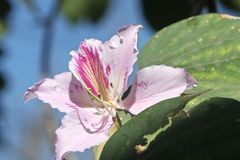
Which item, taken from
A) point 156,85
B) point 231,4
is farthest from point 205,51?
point 231,4

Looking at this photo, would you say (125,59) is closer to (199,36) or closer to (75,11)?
(199,36)

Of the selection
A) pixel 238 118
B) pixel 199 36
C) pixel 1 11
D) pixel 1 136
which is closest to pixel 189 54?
pixel 199 36

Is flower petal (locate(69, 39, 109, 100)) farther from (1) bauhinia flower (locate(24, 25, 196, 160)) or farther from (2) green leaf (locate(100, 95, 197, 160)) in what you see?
(2) green leaf (locate(100, 95, 197, 160))

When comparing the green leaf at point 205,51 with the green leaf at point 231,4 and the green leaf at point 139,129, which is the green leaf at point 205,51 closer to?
the green leaf at point 139,129

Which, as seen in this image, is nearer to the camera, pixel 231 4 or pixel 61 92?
pixel 61 92

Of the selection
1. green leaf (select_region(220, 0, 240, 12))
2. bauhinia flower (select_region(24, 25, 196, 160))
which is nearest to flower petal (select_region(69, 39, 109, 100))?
bauhinia flower (select_region(24, 25, 196, 160))

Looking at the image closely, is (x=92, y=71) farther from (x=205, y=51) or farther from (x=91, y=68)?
(x=205, y=51)
